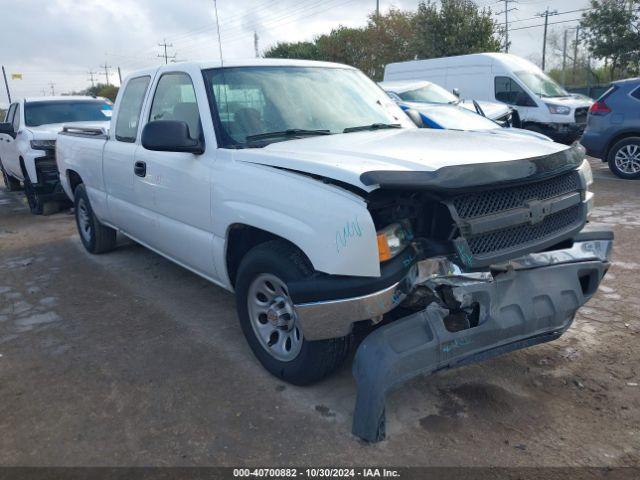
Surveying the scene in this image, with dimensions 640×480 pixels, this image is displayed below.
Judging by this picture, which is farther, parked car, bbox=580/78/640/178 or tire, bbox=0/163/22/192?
tire, bbox=0/163/22/192

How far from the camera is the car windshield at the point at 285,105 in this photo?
3688 mm

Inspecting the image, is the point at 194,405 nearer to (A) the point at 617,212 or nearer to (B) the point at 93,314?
(B) the point at 93,314

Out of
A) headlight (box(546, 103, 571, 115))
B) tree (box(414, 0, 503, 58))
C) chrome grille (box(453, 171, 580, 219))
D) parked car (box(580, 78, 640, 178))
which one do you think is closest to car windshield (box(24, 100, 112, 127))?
chrome grille (box(453, 171, 580, 219))

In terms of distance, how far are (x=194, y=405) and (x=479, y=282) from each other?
69.1 inches

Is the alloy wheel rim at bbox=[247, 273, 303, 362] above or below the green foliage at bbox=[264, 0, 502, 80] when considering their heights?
below

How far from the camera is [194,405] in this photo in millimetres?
3180

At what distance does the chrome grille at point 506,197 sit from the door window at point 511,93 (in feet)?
36.2

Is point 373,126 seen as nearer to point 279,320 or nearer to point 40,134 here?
point 279,320

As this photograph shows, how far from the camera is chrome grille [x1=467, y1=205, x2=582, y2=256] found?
279cm

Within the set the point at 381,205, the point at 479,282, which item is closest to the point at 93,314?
the point at 381,205

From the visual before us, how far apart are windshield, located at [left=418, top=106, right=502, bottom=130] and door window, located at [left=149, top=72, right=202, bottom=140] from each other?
532 cm

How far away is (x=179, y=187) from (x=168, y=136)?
0.53 metres

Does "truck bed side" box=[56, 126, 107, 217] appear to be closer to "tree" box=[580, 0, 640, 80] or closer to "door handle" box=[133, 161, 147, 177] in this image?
"door handle" box=[133, 161, 147, 177]

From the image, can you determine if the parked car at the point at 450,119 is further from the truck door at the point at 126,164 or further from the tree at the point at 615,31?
the tree at the point at 615,31
